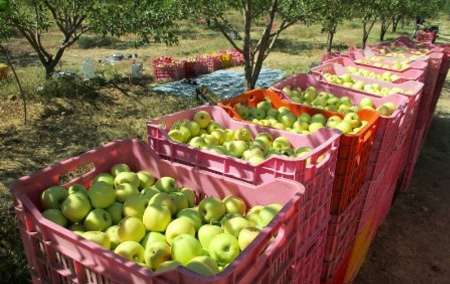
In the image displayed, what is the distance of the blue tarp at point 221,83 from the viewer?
39.4 ft

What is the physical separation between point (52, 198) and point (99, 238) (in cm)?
42

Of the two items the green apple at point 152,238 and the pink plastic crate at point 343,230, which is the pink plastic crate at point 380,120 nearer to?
the pink plastic crate at point 343,230

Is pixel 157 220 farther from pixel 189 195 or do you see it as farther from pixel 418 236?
pixel 418 236

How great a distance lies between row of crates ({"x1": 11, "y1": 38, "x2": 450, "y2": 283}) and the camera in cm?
166

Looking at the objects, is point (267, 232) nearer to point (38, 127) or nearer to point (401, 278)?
point (401, 278)

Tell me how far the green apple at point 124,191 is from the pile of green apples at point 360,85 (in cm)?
340

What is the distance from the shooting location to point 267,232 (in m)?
1.68

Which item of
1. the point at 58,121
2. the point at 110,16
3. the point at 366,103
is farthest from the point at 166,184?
the point at 110,16

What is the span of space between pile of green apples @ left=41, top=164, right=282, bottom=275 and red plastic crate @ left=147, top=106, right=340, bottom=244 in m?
0.22

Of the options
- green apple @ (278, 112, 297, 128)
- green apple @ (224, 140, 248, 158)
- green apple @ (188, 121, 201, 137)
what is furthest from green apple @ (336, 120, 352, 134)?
green apple @ (188, 121, 201, 137)

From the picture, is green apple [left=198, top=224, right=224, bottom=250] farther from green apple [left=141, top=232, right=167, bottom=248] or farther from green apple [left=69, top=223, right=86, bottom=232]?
green apple [left=69, top=223, right=86, bottom=232]

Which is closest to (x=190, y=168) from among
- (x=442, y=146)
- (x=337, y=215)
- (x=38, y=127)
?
(x=337, y=215)

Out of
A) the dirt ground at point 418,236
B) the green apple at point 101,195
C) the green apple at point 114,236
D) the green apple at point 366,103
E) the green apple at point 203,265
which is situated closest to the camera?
the green apple at point 203,265

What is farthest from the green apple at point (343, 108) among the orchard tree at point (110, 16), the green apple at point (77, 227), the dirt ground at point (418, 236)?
the orchard tree at point (110, 16)
